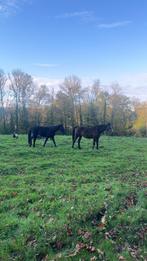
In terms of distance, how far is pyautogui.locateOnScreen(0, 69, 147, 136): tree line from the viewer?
5981cm

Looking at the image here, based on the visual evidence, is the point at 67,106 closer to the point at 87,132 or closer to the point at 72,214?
the point at 87,132

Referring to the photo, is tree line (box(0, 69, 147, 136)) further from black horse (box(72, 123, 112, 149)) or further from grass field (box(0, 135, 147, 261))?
grass field (box(0, 135, 147, 261))

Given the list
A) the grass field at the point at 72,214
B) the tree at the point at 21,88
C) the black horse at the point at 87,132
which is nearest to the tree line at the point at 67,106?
the tree at the point at 21,88

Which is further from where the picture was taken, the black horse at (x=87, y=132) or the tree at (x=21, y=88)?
the tree at (x=21, y=88)

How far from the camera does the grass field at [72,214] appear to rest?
22.3ft

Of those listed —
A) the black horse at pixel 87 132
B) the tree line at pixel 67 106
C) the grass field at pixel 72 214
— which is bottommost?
the grass field at pixel 72 214

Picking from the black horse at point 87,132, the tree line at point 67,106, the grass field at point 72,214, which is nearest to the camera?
the grass field at point 72,214

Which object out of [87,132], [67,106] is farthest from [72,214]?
[67,106]

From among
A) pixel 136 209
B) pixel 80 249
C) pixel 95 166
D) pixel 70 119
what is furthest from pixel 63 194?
pixel 70 119

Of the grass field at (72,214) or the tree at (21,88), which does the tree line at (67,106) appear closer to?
the tree at (21,88)

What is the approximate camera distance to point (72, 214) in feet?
27.4

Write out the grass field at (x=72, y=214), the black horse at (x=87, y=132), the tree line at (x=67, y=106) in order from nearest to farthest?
the grass field at (x=72, y=214) < the black horse at (x=87, y=132) < the tree line at (x=67, y=106)

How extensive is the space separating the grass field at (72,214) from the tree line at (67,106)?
43.6 meters

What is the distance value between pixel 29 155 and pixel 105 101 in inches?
1981
